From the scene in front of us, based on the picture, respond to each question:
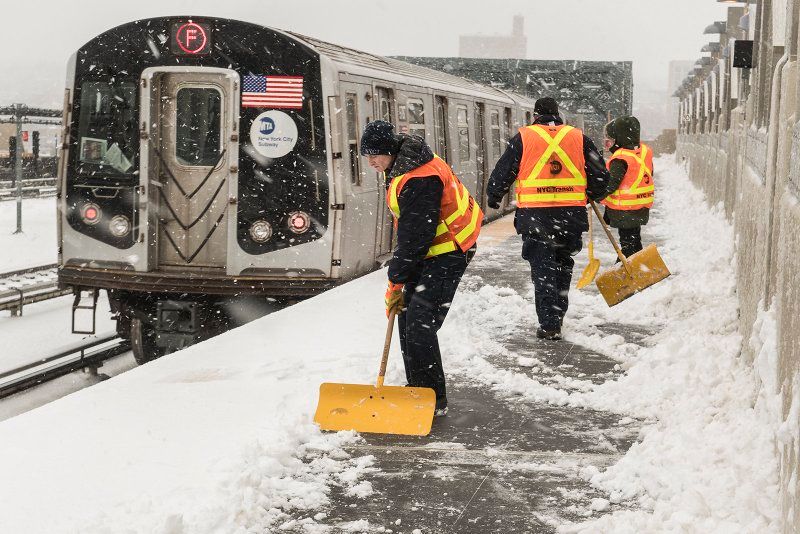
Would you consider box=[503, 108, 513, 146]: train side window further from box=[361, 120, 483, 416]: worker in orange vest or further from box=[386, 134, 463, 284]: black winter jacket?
box=[386, 134, 463, 284]: black winter jacket

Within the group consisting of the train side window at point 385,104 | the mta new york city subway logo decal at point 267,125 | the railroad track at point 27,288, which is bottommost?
the railroad track at point 27,288

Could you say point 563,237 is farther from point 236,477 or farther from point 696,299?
point 236,477

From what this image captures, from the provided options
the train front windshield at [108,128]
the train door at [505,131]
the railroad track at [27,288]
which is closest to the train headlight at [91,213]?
the train front windshield at [108,128]

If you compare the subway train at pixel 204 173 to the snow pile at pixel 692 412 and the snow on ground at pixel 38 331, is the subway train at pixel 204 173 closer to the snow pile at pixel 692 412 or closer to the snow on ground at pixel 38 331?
the snow on ground at pixel 38 331

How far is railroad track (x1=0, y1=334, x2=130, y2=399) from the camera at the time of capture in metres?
10.1

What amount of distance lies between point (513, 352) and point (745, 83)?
8.37 metres

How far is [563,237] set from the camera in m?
7.61

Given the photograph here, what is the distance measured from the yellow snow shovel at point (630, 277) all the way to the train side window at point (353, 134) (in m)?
2.58

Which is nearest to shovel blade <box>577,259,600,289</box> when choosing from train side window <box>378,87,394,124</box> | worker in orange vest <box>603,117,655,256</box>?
worker in orange vest <box>603,117,655,256</box>

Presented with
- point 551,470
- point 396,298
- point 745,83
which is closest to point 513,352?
point 396,298

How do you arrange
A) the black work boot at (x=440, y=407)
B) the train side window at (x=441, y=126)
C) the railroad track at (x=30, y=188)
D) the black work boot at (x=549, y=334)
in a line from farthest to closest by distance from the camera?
the railroad track at (x=30, y=188)
the train side window at (x=441, y=126)
the black work boot at (x=549, y=334)
the black work boot at (x=440, y=407)

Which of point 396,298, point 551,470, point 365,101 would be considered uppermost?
point 365,101

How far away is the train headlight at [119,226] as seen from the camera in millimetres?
9555

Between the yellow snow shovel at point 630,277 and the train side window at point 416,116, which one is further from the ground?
the train side window at point 416,116
